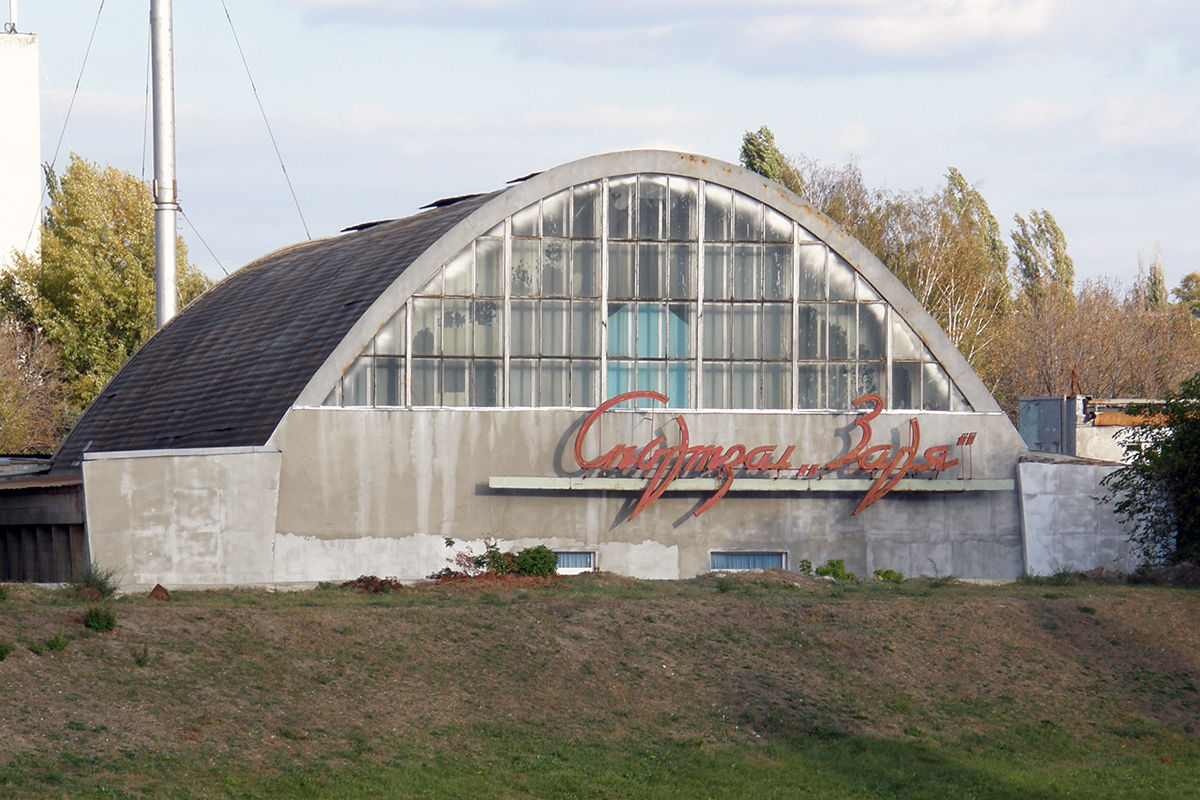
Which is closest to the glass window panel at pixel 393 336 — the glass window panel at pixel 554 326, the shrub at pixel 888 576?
the glass window panel at pixel 554 326

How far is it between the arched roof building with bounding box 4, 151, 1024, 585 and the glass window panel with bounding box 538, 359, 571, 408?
0.18 ft

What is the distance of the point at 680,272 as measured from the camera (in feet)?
117

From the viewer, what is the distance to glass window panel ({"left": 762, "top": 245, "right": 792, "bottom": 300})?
118 feet

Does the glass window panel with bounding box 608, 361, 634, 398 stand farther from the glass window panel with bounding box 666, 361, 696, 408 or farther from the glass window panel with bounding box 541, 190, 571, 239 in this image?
the glass window panel with bounding box 541, 190, 571, 239

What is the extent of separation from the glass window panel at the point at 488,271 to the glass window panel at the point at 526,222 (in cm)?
65

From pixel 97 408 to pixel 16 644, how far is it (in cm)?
2590

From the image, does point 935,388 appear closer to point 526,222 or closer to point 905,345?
point 905,345

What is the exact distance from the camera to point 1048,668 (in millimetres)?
23688

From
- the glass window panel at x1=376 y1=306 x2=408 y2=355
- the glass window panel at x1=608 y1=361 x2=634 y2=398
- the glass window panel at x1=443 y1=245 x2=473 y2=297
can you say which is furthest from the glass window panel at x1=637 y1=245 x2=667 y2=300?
the glass window panel at x1=376 y1=306 x2=408 y2=355

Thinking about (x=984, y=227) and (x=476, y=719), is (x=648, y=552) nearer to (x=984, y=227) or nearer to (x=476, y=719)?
(x=476, y=719)

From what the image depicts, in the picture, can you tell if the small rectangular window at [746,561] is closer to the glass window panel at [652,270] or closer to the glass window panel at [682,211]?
the glass window panel at [652,270]

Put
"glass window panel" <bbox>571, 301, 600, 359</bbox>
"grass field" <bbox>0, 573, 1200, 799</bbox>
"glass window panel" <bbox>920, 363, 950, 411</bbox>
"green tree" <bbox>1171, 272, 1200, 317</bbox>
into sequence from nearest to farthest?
"grass field" <bbox>0, 573, 1200, 799</bbox> → "glass window panel" <bbox>571, 301, 600, 359</bbox> → "glass window panel" <bbox>920, 363, 950, 411</bbox> → "green tree" <bbox>1171, 272, 1200, 317</bbox>

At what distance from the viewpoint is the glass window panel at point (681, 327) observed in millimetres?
35438

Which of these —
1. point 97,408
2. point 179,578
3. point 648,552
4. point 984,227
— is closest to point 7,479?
point 97,408
